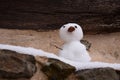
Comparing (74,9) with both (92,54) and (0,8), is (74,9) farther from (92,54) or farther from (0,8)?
(0,8)

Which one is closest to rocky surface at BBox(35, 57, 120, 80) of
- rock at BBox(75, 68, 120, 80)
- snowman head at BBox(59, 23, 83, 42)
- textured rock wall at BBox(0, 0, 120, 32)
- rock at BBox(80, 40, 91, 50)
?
rock at BBox(75, 68, 120, 80)

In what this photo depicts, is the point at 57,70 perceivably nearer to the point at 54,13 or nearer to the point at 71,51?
the point at 71,51

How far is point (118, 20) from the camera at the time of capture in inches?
139

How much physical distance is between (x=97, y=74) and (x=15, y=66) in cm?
65

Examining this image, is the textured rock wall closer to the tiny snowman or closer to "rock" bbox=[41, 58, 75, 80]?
the tiny snowman

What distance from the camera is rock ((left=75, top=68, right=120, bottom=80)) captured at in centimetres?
273

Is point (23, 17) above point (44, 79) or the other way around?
above

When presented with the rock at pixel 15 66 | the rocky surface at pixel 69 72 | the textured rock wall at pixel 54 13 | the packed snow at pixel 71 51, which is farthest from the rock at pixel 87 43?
the rock at pixel 15 66

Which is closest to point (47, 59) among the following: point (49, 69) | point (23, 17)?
point (49, 69)

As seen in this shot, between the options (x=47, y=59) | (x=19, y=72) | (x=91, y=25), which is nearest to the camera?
(x=19, y=72)

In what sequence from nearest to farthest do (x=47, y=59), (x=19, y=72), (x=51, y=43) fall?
(x=19, y=72) → (x=47, y=59) → (x=51, y=43)

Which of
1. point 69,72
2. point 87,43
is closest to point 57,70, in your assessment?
point 69,72

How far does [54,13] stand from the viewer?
337 cm

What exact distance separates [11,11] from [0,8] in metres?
0.11
